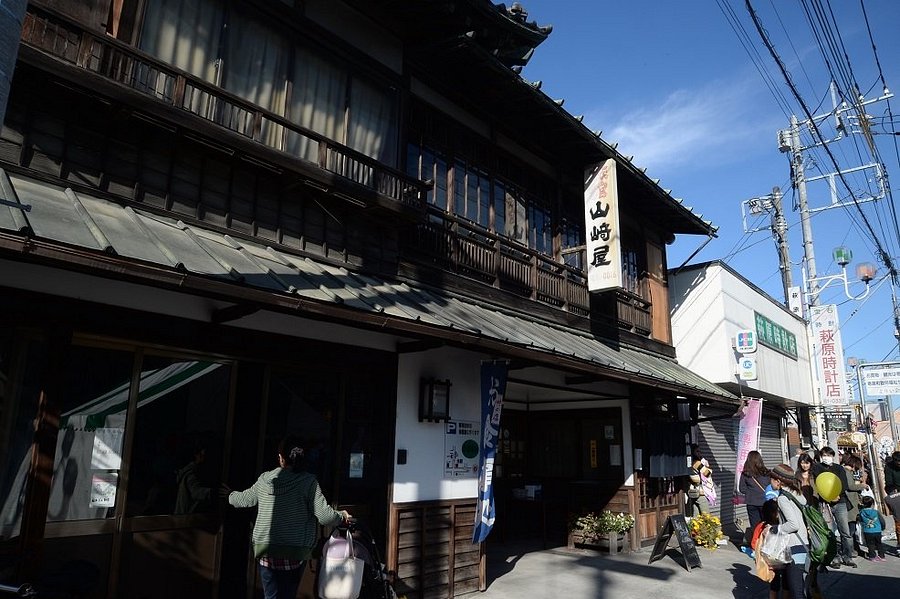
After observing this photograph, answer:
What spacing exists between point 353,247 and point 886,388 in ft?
76.9

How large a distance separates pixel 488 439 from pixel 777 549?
3905 mm

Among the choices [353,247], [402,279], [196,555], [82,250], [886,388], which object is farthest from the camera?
[886,388]

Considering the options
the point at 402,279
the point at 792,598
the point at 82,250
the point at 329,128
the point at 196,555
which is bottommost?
the point at 792,598

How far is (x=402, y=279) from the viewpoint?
907 cm

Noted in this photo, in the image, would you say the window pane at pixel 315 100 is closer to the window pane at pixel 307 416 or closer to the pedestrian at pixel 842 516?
the window pane at pixel 307 416

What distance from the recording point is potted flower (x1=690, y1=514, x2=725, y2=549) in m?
14.1

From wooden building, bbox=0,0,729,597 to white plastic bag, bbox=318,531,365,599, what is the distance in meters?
1.35

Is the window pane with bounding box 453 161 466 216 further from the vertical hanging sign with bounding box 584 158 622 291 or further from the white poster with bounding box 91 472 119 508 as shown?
the white poster with bounding box 91 472 119 508

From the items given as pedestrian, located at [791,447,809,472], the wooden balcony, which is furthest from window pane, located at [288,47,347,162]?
pedestrian, located at [791,447,809,472]

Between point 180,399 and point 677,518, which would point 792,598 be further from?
point 180,399

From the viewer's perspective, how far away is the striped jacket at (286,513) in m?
5.63

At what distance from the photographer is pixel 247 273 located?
5.86m

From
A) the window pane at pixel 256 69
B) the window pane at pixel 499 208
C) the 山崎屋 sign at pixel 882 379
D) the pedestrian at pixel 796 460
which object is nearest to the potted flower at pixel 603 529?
the pedestrian at pixel 796 460

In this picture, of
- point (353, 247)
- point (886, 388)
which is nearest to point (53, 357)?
→ point (353, 247)
